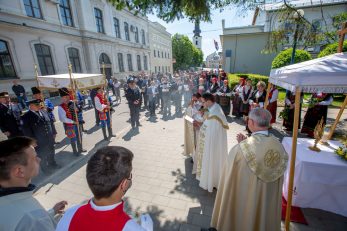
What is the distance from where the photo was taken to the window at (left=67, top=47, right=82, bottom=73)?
60.4ft

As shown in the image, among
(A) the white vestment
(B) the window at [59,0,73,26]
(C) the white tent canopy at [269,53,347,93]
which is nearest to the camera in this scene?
(C) the white tent canopy at [269,53,347,93]

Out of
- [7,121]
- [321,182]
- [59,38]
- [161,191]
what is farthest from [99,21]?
[321,182]

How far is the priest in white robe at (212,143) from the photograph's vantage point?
3658 millimetres

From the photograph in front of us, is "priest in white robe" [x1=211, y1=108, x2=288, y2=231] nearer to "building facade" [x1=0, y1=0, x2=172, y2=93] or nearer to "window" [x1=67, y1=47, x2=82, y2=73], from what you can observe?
"building facade" [x1=0, y1=0, x2=172, y2=93]

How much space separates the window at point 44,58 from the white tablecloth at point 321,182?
19.1m

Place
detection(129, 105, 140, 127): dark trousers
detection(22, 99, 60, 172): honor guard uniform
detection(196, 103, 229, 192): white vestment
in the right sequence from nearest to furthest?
1. detection(196, 103, 229, 192): white vestment
2. detection(22, 99, 60, 172): honor guard uniform
3. detection(129, 105, 140, 127): dark trousers

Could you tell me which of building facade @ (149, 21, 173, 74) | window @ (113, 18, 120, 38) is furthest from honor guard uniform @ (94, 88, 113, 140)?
building facade @ (149, 21, 173, 74)

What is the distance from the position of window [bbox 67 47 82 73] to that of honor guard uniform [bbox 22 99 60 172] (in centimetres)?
1606

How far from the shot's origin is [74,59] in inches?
743

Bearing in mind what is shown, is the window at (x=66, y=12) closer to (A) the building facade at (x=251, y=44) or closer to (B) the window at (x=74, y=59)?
(B) the window at (x=74, y=59)

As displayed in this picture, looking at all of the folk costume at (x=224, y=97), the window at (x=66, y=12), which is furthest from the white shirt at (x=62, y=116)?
the window at (x=66, y=12)

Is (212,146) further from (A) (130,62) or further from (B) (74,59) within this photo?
(A) (130,62)

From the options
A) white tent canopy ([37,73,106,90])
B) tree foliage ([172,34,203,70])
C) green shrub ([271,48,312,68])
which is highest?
tree foliage ([172,34,203,70])

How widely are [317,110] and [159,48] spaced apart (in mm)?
39126
